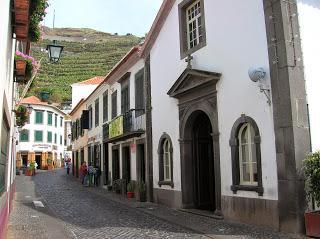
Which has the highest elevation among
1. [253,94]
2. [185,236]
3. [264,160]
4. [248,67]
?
[248,67]

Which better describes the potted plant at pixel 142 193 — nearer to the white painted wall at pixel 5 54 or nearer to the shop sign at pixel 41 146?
the white painted wall at pixel 5 54

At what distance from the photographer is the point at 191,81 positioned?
13.1m

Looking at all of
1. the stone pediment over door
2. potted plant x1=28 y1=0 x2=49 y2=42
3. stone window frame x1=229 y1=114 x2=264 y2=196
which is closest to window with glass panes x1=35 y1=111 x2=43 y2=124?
the stone pediment over door

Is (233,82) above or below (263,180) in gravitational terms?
above

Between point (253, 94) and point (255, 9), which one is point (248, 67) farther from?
point (255, 9)

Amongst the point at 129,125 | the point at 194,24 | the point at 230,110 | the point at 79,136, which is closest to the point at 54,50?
the point at 194,24

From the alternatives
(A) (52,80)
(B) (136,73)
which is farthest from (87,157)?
(A) (52,80)

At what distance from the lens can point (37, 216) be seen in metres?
13.3

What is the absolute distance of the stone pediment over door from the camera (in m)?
11.9

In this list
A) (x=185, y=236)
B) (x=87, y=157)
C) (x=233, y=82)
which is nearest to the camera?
(x=185, y=236)

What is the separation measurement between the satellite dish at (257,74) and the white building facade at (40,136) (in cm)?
4761

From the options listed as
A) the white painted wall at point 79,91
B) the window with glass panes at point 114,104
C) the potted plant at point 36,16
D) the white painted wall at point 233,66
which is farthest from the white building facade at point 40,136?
the potted plant at point 36,16

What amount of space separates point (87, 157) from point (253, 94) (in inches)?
876

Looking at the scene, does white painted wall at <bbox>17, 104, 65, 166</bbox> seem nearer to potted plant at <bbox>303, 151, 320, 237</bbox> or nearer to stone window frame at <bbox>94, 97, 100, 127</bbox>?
stone window frame at <bbox>94, 97, 100, 127</bbox>
